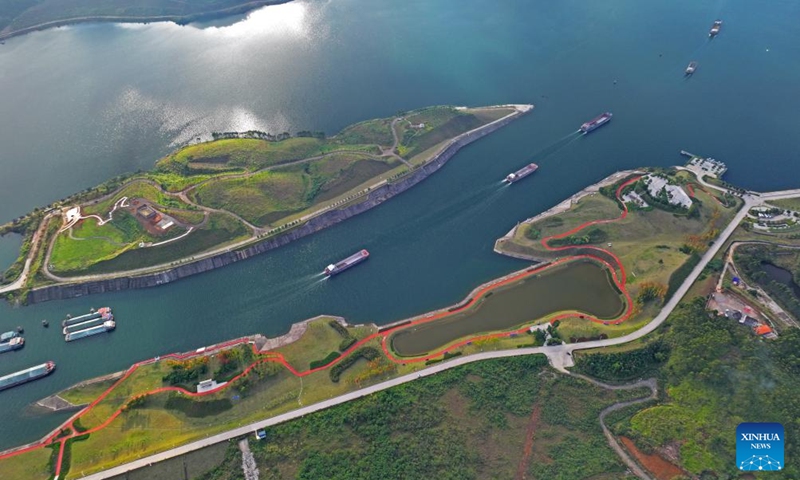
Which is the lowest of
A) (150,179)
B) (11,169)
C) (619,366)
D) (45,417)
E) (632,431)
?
(632,431)

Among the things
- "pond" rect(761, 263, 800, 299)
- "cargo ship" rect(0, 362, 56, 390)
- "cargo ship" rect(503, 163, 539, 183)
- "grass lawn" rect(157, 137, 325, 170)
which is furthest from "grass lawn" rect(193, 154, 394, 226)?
"pond" rect(761, 263, 800, 299)

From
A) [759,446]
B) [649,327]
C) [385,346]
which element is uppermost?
[385,346]

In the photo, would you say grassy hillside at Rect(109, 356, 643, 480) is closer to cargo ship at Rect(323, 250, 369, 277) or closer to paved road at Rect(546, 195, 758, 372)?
paved road at Rect(546, 195, 758, 372)

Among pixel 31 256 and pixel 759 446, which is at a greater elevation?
pixel 31 256

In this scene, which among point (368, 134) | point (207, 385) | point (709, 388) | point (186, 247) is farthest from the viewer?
point (368, 134)

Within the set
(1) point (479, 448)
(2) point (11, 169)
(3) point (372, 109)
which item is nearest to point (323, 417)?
(1) point (479, 448)

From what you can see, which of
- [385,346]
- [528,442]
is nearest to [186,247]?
[385,346]

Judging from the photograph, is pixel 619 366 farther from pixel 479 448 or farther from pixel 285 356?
pixel 285 356

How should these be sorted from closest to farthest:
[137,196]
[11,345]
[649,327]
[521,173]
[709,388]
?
[709,388], [649,327], [11,345], [137,196], [521,173]

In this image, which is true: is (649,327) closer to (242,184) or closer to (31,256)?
(242,184)
